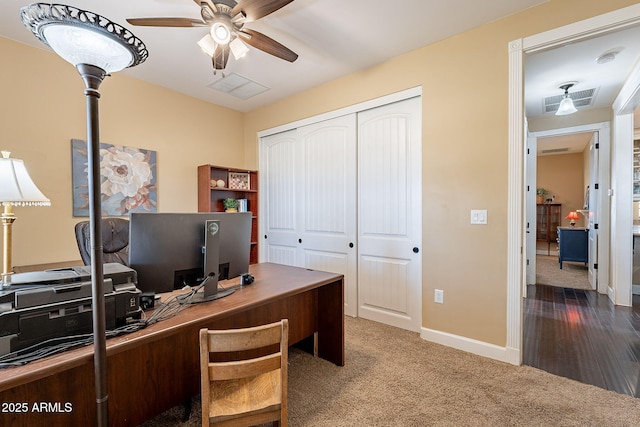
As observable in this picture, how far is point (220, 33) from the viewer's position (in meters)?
1.89

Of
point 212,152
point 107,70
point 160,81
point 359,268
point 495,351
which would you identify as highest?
point 160,81

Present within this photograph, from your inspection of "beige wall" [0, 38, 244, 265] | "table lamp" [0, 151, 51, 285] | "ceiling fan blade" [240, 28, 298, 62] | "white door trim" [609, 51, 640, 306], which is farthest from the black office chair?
"white door trim" [609, 51, 640, 306]

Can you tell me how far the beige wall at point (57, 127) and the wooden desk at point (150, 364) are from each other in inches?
83.8

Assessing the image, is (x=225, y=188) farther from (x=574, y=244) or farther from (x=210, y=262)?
(x=574, y=244)

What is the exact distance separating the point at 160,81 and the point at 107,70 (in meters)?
2.83

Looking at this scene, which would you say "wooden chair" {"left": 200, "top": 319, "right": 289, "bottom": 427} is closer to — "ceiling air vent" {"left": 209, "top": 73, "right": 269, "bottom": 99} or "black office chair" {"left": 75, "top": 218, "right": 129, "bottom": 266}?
"black office chair" {"left": 75, "top": 218, "right": 129, "bottom": 266}

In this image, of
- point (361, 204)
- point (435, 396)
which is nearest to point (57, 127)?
point (361, 204)

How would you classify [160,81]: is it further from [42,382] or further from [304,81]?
[42,382]

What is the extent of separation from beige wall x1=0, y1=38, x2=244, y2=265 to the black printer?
6.60ft

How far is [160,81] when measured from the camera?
130 inches

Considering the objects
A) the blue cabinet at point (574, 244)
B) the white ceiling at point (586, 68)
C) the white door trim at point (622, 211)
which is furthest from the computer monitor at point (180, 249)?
the blue cabinet at point (574, 244)

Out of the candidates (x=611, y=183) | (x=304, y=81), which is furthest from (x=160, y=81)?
(x=611, y=183)

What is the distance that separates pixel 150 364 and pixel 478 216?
2463mm

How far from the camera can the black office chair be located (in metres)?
2.09
